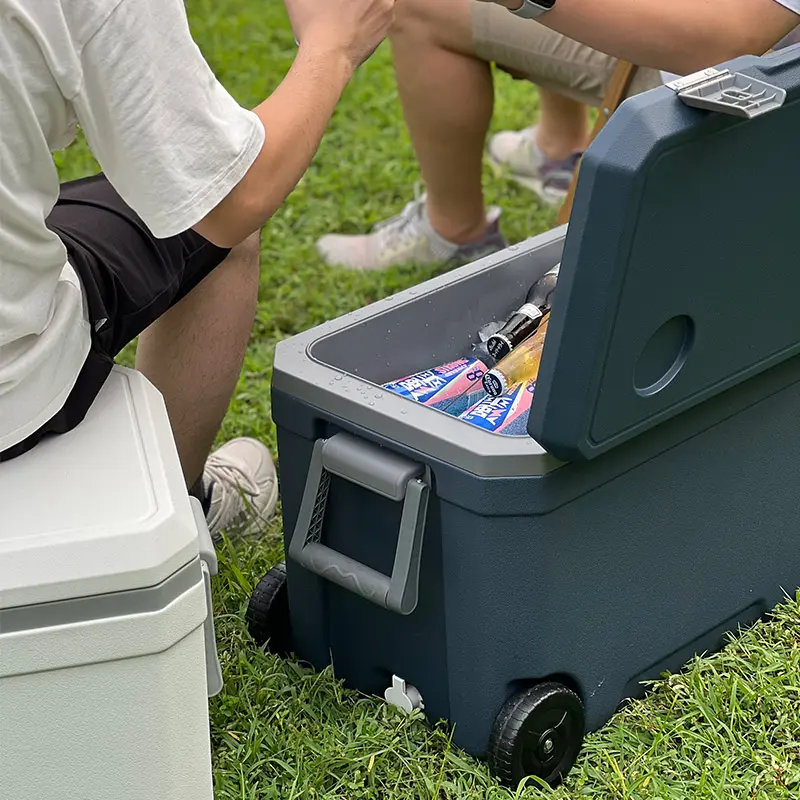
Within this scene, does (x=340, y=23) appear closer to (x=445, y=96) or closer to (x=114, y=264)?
(x=114, y=264)

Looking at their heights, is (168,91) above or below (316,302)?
above

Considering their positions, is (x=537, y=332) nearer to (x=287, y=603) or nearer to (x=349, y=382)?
(x=349, y=382)

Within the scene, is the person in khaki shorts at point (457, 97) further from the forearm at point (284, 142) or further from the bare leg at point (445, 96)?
the forearm at point (284, 142)

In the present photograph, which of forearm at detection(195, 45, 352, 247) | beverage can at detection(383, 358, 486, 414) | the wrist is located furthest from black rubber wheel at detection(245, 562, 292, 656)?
the wrist

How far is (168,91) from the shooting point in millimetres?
1097

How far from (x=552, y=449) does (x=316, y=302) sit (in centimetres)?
137

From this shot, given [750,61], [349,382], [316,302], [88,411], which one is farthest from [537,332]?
[316,302]

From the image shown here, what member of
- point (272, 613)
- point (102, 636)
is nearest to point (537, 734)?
point (272, 613)

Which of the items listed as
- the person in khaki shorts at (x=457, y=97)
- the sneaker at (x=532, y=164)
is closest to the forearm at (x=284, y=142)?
the person in khaki shorts at (x=457, y=97)

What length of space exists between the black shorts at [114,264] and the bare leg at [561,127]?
4.89 feet

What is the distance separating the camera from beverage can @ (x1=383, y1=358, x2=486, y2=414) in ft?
5.00

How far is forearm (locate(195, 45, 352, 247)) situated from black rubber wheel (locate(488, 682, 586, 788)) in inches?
22.3

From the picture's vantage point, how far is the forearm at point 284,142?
122 centimetres

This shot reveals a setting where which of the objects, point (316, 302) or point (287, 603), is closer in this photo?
point (287, 603)
